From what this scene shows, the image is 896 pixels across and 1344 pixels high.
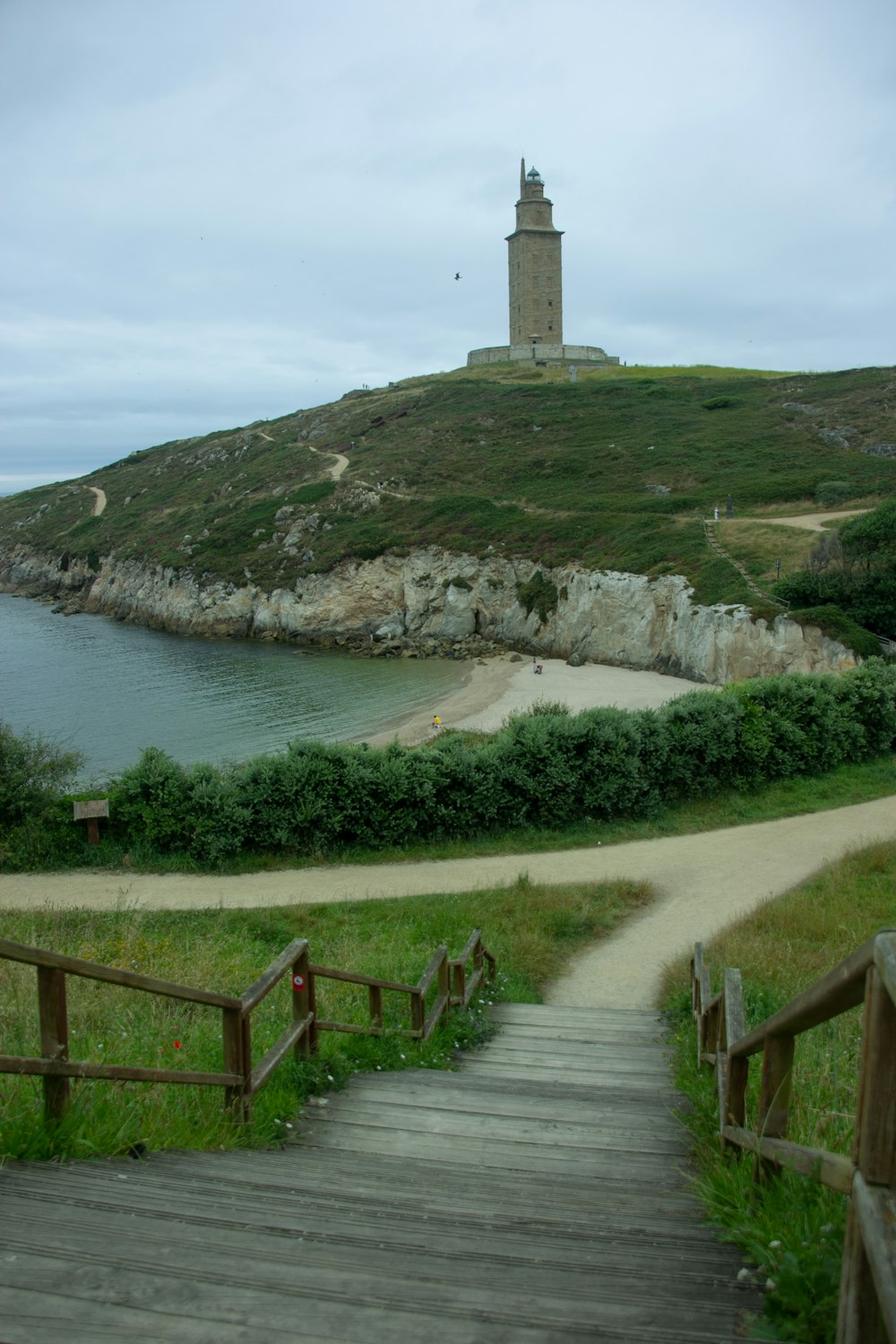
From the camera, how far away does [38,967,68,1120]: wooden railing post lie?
3.92 metres

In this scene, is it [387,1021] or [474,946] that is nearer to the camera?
[387,1021]

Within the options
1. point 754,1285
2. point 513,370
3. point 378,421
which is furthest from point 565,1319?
point 513,370

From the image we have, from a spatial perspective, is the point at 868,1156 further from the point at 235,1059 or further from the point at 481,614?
the point at 481,614

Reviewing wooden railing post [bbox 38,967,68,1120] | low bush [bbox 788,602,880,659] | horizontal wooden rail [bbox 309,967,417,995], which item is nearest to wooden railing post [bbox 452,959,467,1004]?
horizontal wooden rail [bbox 309,967,417,995]

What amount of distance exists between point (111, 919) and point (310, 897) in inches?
138

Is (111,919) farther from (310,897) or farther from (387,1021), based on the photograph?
(387,1021)

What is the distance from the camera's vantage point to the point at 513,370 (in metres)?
106

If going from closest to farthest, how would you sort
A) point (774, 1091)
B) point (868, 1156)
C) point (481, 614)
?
point (868, 1156) → point (774, 1091) → point (481, 614)

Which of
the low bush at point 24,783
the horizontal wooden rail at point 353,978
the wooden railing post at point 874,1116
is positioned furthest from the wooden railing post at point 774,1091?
the low bush at point 24,783

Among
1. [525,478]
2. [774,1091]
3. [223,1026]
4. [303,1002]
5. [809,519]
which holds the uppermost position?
[525,478]

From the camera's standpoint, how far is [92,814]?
61.0ft

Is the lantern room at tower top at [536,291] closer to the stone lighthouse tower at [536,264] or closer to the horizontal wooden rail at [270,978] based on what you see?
the stone lighthouse tower at [536,264]

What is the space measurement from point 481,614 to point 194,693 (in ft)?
66.4

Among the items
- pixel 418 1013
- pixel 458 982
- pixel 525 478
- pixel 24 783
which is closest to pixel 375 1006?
pixel 418 1013
